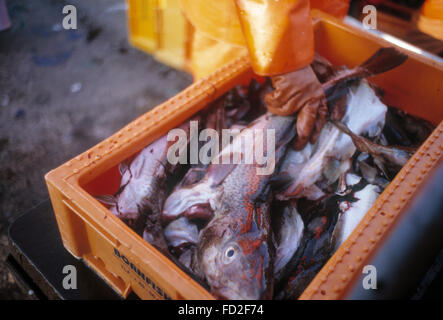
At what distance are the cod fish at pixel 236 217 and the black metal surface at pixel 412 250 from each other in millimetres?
336

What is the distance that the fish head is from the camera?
3.86 ft

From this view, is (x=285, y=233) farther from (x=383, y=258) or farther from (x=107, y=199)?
(x=107, y=199)

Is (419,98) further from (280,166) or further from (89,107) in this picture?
(89,107)

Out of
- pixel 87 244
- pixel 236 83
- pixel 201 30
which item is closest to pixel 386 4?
pixel 201 30

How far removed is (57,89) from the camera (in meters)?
3.53

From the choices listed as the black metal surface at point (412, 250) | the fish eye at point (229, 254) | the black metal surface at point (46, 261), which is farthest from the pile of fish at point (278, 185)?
the black metal surface at point (46, 261)

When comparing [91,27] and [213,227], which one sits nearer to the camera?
[213,227]

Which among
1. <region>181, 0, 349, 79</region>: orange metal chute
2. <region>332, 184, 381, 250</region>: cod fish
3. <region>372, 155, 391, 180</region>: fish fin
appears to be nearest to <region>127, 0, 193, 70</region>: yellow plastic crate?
<region>181, 0, 349, 79</region>: orange metal chute

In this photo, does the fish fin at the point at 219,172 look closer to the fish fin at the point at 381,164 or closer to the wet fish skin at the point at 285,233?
the wet fish skin at the point at 285,233

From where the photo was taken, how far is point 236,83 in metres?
1.97

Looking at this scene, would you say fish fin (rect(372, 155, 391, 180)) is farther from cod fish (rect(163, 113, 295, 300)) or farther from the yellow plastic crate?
the yellow plastic crate

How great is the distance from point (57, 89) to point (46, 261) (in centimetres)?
245

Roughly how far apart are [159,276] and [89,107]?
8.81 ft

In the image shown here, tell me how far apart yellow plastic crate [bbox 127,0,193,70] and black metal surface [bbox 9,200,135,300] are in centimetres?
241
